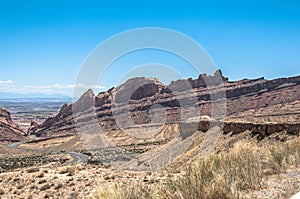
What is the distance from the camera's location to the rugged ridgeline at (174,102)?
108m

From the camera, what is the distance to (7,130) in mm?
135000

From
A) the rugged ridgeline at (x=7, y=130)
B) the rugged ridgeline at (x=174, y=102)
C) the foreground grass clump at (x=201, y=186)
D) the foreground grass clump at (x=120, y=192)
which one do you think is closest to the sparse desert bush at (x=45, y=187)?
the foreground grass clump at (x=201, y=186)

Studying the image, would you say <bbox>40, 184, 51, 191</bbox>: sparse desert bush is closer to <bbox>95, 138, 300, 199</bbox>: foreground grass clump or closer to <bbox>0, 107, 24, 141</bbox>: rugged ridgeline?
<bbox>95, 138, 300, 199</bbox>: foreground grass clump

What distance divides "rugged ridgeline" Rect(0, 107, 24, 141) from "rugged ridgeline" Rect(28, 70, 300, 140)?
528 inches

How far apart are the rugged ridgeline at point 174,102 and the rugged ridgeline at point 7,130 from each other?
13401 mm

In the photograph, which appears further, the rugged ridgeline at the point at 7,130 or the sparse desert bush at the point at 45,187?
the rugged ridgeline at the point at 7,130

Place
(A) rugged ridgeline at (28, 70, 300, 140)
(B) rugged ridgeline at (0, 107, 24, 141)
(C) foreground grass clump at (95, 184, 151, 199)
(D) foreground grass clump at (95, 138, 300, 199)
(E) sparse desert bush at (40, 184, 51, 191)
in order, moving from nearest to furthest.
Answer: (D) foreground grass clump at (95, 138, 300, 199), (C) foreground grass clump at (95, 184, 151, 199), (E) sparse desert bush at (40, 184, 51, 191), (A) rugged ridgeline at (28, 70, 300, 140), (B) rugged ridgeline at (0, 107, 24, 141)

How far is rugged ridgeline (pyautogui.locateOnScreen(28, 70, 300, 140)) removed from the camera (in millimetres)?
107625

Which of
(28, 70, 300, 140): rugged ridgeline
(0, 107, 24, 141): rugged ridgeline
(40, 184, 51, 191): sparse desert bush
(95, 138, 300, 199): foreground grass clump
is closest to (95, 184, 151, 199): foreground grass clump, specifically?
(95, 138, 300, 199): foreground grass clump

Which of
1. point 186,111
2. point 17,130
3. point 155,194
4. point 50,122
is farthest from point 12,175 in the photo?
point 50,122

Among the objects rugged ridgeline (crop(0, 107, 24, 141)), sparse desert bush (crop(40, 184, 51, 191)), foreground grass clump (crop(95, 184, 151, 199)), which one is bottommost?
rugged ridgeline (crop(0, 107, 24, 141))

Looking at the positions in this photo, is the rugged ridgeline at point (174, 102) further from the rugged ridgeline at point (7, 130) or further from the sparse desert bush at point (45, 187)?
the sparse desert bush at point (45, 187)

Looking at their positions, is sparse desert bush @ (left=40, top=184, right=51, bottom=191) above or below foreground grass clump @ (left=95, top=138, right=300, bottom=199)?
below

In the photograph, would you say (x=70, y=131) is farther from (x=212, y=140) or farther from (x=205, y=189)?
(x=205, y=189)
